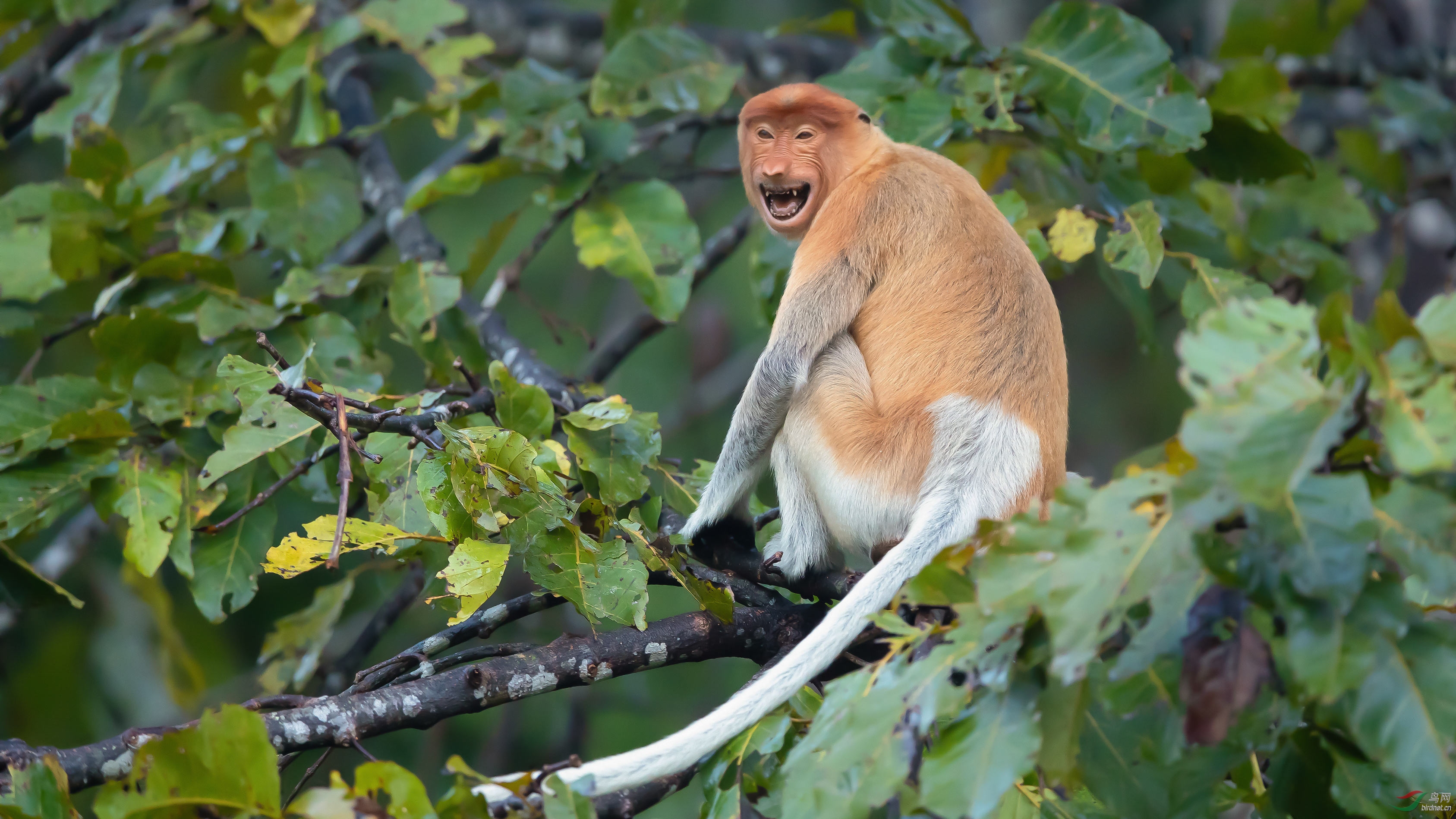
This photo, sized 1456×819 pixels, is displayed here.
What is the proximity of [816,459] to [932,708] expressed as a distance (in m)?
1.10

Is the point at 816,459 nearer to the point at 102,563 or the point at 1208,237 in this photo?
the point at 1208,237

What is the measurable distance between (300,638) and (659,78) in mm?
2273

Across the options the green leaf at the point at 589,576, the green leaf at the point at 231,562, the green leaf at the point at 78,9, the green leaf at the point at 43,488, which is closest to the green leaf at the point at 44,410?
the green leaf at the point at 43,488

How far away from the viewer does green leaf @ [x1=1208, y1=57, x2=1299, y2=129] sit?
10.9 feet

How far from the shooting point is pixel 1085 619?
120 cm

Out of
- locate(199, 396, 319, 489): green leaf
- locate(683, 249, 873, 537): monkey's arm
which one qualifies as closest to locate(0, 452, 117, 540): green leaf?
locate(199, 396, 319, 489): green leaf

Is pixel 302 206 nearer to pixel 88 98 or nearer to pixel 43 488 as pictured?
pixel 88 98

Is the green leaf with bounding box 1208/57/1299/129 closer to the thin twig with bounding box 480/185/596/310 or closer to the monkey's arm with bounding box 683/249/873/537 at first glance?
the monkey's arm with bounding box 683/249/873/537

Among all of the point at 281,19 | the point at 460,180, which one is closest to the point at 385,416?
the point at 460,180

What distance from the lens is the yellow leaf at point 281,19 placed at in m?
4.15

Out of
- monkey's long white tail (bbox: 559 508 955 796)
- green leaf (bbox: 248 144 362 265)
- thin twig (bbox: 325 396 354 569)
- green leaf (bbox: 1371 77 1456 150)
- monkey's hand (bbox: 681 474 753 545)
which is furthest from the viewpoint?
green leaf (bbox: 1371 77 1456 150)

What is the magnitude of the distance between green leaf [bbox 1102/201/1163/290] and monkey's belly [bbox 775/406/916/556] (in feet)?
3.28

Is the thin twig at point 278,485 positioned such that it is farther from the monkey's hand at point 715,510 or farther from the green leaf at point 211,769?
the monkey's hand at point 715,510

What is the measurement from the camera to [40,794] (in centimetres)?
148
